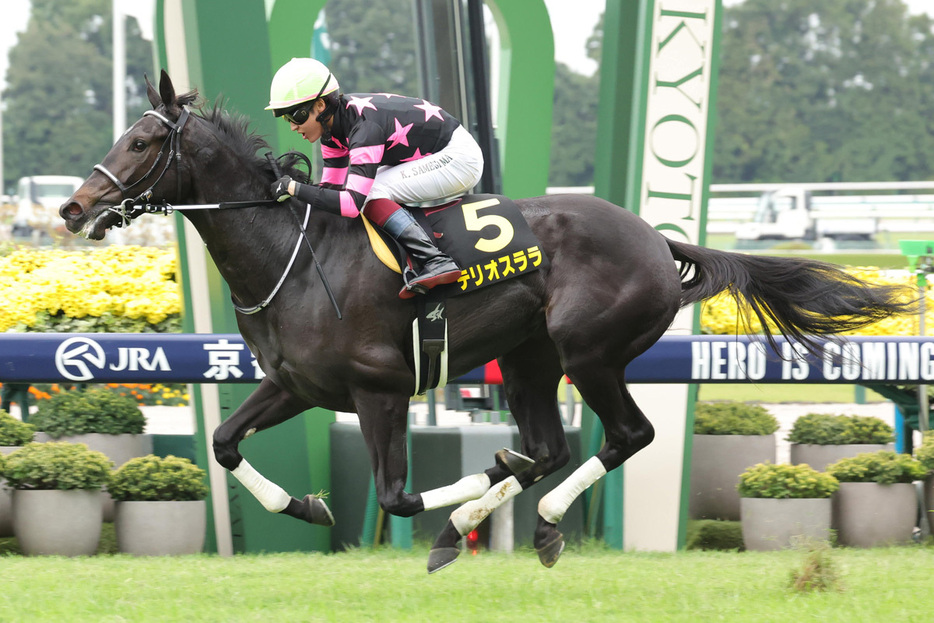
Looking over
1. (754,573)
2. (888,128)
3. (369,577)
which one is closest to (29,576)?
(369,577)

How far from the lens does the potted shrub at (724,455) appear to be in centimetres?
662

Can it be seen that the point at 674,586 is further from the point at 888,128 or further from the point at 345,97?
the point at 888,128

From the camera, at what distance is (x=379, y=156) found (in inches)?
164

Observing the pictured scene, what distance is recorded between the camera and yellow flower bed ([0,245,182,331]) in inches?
250

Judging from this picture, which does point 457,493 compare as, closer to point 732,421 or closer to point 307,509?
point 307,509

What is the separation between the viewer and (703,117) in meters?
6.21

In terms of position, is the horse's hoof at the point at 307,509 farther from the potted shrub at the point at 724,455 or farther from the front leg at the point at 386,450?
the potted shrub at the point at 724,455

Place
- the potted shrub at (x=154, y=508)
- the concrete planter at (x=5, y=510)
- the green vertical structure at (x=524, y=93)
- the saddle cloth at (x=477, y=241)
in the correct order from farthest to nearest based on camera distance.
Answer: the green vertical structure at (x=524, y=93)
the concrete planter at (x=5, y=510)
the potted shrub at (x=154, y=508)
the saddle cloth at (x=477, y=241)

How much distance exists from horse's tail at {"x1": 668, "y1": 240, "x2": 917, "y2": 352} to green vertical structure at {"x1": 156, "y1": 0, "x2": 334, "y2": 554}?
2.30 meters

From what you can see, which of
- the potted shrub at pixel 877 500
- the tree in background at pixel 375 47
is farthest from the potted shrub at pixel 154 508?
the tree in background at pixel 375 47

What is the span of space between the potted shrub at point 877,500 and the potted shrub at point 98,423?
152 inches

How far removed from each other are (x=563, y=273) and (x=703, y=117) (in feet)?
6.85

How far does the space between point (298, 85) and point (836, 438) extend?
13.3 feet

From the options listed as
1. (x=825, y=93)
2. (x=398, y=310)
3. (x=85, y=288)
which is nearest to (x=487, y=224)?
(x=398, y=310)
